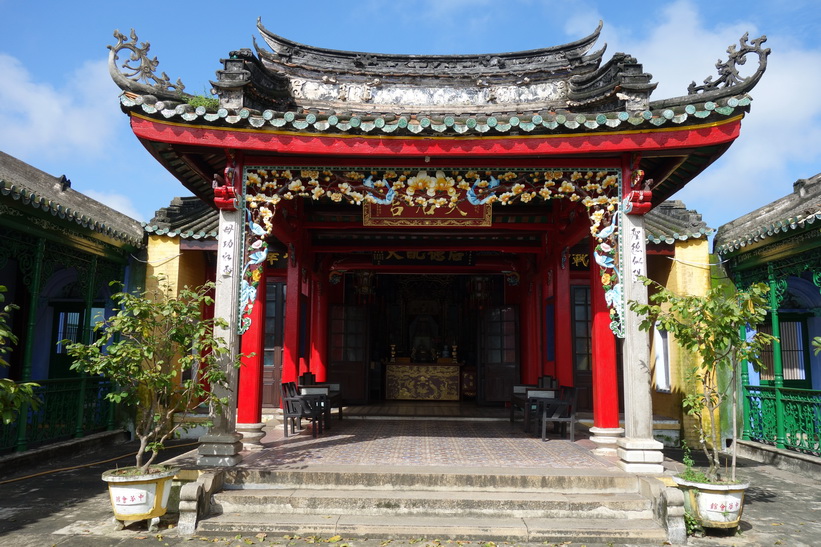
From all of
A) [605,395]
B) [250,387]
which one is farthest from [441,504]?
[250,387]

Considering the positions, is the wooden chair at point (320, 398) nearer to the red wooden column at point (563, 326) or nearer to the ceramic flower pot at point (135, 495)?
the ceramic flower pot at point (135, 495)

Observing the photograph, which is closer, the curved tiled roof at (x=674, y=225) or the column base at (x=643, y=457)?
the column base at (x=643, y=457)

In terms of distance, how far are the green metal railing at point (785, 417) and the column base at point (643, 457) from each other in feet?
10.5

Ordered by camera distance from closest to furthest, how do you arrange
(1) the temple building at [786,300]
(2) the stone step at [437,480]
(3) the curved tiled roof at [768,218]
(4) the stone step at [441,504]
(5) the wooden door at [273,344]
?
(4) the stone step at [441,504]
(2) the stone step at [437,480]
(1) the temple building at [786,300]
(3) the curved tiled roof at [768,218]
(5) the wooden door at [273,344]

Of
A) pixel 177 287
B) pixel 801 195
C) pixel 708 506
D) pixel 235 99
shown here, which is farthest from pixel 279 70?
pixel 708 506

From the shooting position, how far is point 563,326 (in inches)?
329

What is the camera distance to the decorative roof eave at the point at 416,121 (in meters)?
5.28

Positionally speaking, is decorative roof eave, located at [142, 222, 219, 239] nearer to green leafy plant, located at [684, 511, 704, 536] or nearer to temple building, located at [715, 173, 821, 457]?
green leafy plant, located at [684, 511, 704, 536]

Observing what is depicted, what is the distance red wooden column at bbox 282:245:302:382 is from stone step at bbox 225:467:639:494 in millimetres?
3499

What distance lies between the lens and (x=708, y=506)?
15.3 feet

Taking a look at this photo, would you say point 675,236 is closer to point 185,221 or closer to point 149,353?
point 149,353

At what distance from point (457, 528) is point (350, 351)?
7.56 meters

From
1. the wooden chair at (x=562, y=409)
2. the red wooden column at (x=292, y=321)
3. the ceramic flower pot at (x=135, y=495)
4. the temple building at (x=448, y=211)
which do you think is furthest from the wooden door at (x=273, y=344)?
the ceramic flower pot at (x=135, y=495)

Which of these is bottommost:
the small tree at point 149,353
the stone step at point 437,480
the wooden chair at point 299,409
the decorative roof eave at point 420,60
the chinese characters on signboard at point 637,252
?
the stone step at point 437,480
